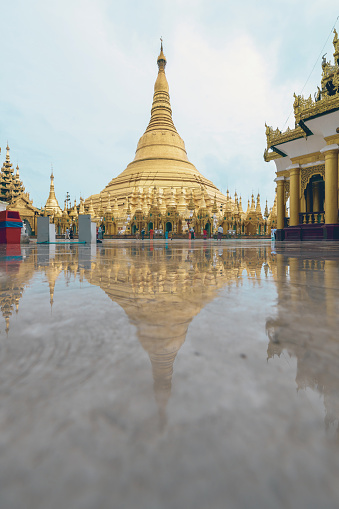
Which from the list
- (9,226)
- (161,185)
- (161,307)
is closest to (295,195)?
(9,226)

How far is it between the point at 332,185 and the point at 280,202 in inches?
137

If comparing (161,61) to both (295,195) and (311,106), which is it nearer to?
(295,195)

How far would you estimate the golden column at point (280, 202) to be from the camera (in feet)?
42.0

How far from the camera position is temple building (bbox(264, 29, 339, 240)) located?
30.7 ft

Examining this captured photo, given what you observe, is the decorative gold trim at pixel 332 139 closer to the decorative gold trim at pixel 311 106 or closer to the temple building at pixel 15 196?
the decorative gold trim at pixel 311 106

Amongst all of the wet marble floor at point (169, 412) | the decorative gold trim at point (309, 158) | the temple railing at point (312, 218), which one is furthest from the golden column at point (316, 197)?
the wet marble floor at point (169, 412)

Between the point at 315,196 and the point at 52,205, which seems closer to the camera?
the point at 315,196

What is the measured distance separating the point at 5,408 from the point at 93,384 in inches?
4.3

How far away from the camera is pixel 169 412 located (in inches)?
13.7

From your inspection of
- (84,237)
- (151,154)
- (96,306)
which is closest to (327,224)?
(84,237)

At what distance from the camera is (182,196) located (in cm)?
2738

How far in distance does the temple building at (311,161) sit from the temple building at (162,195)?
1206 centimetres

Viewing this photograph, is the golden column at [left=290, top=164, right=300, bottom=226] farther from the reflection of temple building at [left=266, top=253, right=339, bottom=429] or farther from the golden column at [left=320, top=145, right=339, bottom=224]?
the reflection of temple building at [left=266, top=253, right=339, bottom=429]

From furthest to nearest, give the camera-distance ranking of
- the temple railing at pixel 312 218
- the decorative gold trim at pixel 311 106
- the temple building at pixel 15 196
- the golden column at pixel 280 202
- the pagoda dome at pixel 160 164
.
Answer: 1. the pagoda dome at pixel 160 164
2. the temple building at pixel 15 196
3. the golden column at pixel 280 202
4. the temple railing at pixel 312 218
5. the decorative gold trim at pixel 311 106
